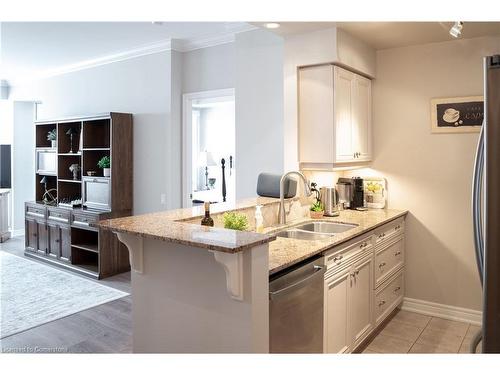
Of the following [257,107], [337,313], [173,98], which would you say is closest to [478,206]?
[337,313]

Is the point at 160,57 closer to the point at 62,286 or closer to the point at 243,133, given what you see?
the point at 243,133

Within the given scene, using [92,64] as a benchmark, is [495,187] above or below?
below

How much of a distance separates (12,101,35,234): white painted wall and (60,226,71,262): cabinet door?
263cm

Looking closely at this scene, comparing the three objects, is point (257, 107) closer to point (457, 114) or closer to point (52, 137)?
point (457, 114)

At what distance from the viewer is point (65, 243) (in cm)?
548

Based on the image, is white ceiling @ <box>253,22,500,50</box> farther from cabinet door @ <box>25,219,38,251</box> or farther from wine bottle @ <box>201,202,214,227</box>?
cabinet door @ <box>25,219,38,251</box>

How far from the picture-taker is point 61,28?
14.6 feet

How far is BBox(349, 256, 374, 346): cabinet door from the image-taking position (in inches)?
113

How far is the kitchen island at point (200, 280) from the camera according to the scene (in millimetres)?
1731

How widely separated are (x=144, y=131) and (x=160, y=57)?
929 millimetres

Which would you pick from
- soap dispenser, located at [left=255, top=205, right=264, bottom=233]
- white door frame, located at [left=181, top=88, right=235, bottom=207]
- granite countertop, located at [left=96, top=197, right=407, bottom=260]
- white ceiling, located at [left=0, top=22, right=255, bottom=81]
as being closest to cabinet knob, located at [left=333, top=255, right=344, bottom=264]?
granite countertop, located at [left=96, top=197, right=407, bottom=260]

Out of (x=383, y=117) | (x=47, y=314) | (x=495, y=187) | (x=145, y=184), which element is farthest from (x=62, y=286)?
(x=495, y=187)

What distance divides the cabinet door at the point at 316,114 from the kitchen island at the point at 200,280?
1064 mm

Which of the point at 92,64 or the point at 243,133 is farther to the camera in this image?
the point at 92,64
